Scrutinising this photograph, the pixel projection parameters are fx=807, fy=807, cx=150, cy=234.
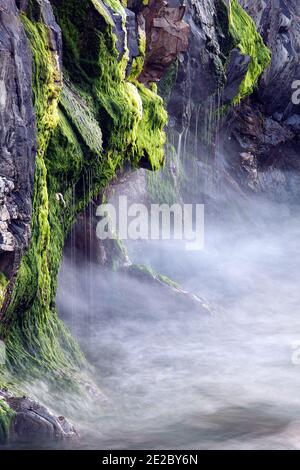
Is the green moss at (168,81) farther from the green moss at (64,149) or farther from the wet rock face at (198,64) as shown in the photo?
the green moss at (64,149)

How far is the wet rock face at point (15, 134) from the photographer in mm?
10586

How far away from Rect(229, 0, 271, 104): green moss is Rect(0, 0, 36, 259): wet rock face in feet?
48.1

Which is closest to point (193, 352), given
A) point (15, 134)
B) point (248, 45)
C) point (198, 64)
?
point (15, 134)

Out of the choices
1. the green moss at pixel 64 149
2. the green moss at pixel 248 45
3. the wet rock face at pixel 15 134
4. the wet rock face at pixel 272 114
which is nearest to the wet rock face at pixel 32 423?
the green moss at pixel 64 149

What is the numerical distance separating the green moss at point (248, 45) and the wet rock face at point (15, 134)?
1466 cm

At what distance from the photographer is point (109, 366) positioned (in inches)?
585

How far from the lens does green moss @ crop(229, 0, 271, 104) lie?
25.1 meters

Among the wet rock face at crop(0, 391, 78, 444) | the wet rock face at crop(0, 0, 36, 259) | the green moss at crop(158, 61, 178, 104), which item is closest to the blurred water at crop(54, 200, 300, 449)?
the wet rock face at crop(0, 391, 78, 444)

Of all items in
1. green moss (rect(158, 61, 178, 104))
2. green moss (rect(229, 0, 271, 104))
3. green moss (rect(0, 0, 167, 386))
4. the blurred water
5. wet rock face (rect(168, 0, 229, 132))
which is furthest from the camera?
green moss (rect(229, 0, 271, 104))

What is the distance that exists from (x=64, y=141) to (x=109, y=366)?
170 inches

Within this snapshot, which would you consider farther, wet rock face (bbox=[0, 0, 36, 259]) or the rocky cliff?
the rocky cliff

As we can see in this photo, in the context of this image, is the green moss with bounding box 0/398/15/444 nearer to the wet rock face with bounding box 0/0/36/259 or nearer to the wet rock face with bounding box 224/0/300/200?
the wet rock face with bounding box 0/0/36/259

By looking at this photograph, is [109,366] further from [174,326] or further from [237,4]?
[237,4]

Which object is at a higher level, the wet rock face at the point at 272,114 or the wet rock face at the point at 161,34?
the wet rock face at the point at 272,114
